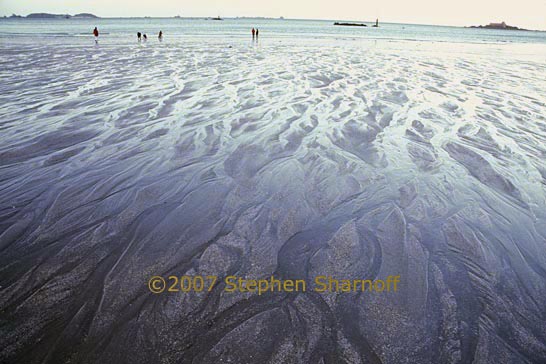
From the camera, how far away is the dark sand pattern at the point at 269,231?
7.70 feet

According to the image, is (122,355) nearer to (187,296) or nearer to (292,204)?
(187,296)

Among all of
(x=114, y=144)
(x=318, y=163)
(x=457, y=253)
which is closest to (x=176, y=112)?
(x=114, y=144)

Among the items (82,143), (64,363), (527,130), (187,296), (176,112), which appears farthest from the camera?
(176,112)

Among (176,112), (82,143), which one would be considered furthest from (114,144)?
(176,112)

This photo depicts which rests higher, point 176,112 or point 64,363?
point 176,112

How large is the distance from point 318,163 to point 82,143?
4372mm

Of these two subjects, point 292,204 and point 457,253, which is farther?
point 292,204

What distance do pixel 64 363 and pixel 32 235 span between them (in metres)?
1.89

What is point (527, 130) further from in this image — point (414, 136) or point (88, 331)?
point (88, 331)

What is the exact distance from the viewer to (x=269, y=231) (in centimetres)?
367

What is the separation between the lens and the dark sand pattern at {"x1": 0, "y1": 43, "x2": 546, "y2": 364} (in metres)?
2.35

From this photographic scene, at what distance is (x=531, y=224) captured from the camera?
394 cm

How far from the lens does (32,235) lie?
3.46m

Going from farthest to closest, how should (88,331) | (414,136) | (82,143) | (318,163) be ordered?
1. (414,136)
2. (82,143)
3. (318,163)
4. (88,331)
